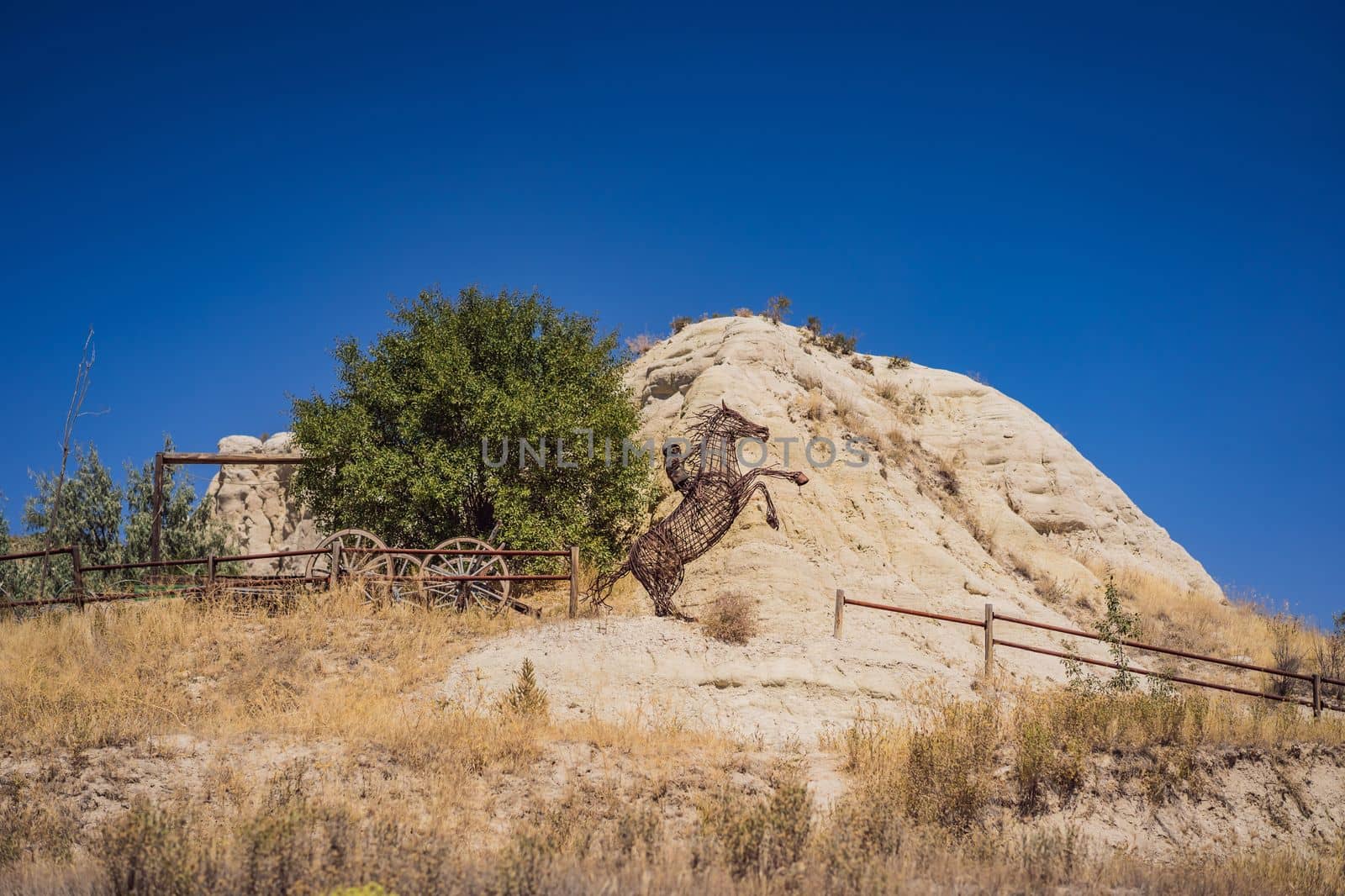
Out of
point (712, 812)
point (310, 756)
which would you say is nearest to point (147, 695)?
point (310, 756)

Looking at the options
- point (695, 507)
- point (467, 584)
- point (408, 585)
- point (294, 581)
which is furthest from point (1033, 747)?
point (294, 581)

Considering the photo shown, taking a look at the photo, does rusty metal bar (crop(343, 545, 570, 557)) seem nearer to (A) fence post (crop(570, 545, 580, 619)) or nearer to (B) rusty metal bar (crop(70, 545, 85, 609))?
(A) fence post (crop(570, 545, 580, 619))

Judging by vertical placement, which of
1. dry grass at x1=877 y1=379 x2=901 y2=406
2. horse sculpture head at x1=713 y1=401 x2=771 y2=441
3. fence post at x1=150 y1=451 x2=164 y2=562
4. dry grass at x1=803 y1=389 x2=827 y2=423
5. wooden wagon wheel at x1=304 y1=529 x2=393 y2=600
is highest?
dry grass at x1=877 y1=379 x2=901 y2=406

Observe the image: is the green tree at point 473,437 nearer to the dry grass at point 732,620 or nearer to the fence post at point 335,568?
the fence post at point 335,568

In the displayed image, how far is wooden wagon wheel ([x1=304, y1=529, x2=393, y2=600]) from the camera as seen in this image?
1689 cm

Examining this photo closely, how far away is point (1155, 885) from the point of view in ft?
27.2

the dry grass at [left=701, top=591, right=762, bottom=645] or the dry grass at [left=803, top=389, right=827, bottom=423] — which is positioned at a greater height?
the dry grass at [left=803, top=389, right=827, bottom=423]

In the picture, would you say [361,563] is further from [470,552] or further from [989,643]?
[989,643]

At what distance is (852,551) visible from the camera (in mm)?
20641

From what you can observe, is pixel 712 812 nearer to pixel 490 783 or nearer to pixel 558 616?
pixel 490 783

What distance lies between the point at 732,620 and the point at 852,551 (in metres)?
5.63

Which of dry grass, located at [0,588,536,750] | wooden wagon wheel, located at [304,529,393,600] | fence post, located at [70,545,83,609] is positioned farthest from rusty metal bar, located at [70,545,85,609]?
wooden wagon wheel, located at [304,529,393,600]

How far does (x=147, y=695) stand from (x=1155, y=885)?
12.9 meters

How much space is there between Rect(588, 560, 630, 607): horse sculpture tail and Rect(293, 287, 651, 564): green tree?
178 centimetres
